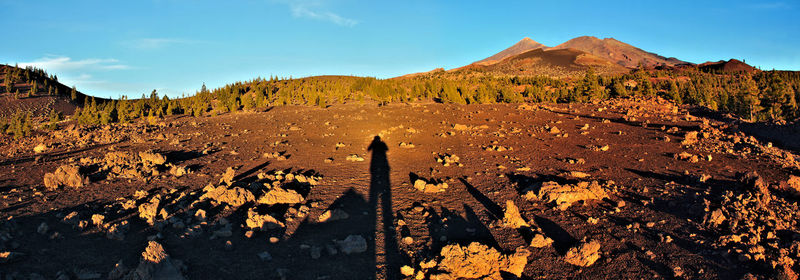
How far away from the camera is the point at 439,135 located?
527 inches

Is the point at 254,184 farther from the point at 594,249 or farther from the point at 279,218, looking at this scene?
the point at 594,249

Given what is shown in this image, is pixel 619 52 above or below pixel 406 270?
above

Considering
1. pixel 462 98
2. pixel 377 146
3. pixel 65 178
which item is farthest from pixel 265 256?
pixel 462 98

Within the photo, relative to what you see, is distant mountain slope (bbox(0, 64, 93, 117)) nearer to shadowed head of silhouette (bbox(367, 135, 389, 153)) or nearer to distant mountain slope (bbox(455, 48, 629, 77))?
shadowed head of silhouette (bbox(367, 135, 389, 153))

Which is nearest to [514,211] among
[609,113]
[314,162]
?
[314,162]

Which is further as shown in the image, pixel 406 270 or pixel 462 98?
pixel 462 98

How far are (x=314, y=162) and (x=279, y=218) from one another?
13.3 feet

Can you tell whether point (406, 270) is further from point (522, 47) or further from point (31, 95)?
point (522, 47)

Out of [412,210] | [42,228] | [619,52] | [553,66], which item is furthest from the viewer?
[619,52]

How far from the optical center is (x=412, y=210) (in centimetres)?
644

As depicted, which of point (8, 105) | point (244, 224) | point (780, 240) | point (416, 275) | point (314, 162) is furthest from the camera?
point (8, 105)

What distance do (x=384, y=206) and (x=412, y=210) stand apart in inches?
21.6

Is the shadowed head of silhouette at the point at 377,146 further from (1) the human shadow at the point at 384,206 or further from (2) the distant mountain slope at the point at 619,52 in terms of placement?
(2) the distant mountain slope at the point at 619,52

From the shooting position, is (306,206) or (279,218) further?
(306,206)
